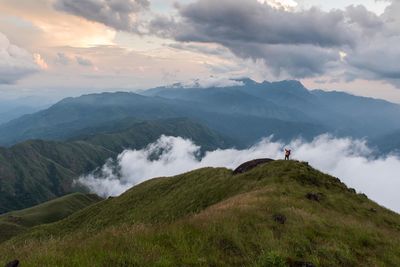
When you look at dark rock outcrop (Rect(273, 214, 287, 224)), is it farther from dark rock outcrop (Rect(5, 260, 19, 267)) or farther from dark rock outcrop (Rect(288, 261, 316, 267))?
dark rock outcrop (Rect(5, 260, 19, 267))

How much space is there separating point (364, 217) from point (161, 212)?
33.9 metres

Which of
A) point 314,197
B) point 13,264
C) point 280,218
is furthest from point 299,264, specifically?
point 314,197

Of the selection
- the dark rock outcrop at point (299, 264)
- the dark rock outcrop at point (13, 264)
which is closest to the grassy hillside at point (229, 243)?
the dark rock outcrop at point (299, 264)

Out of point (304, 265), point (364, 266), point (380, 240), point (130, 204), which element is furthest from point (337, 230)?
point (130, 204)

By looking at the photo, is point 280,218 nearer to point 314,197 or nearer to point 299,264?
point 299,264

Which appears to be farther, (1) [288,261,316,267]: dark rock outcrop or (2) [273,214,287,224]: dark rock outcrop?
(2) [273,214,287,224]: dark rock outcrop

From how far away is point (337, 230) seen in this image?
768 inches

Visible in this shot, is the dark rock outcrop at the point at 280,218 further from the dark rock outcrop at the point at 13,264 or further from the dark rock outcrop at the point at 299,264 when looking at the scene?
the dark rock outcrop at the point at 13,264

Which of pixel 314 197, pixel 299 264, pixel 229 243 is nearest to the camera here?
pixel 299 264

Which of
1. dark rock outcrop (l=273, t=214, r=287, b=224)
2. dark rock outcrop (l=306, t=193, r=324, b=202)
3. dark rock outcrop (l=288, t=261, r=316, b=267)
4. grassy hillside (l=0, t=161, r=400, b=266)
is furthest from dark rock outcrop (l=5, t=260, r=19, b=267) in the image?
dark rock outcrop (l=306, t=193, r=324, b=202)

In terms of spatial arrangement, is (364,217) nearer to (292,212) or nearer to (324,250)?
(292,212)

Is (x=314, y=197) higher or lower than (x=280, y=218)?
lower

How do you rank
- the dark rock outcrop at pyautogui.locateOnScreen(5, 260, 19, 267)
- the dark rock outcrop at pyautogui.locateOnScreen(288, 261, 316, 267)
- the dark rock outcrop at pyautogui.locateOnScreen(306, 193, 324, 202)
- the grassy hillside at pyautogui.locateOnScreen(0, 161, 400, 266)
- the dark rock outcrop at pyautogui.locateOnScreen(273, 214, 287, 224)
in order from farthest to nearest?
the dark rock outcrop at pyautogui.locateOnScreen(306, 193, 324, 202) < the dark rock outcrop at pyautogui.locateOnScreen(273, 214, 287, 224) < the dark rock outcrop at pyautogui.locateOnScreen(288, 261, 316, 267) < the grassy hillside at pyautogui.locateOnScreen(0, 161, 400, 266) < the dark rock outcrop at pyautogui.locateOnScreen(5, 260, 19, 267)

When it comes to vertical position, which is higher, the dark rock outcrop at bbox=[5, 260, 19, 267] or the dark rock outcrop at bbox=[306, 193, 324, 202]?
the dark rock outcrop at bbox=[5, 260, 19, 267]
